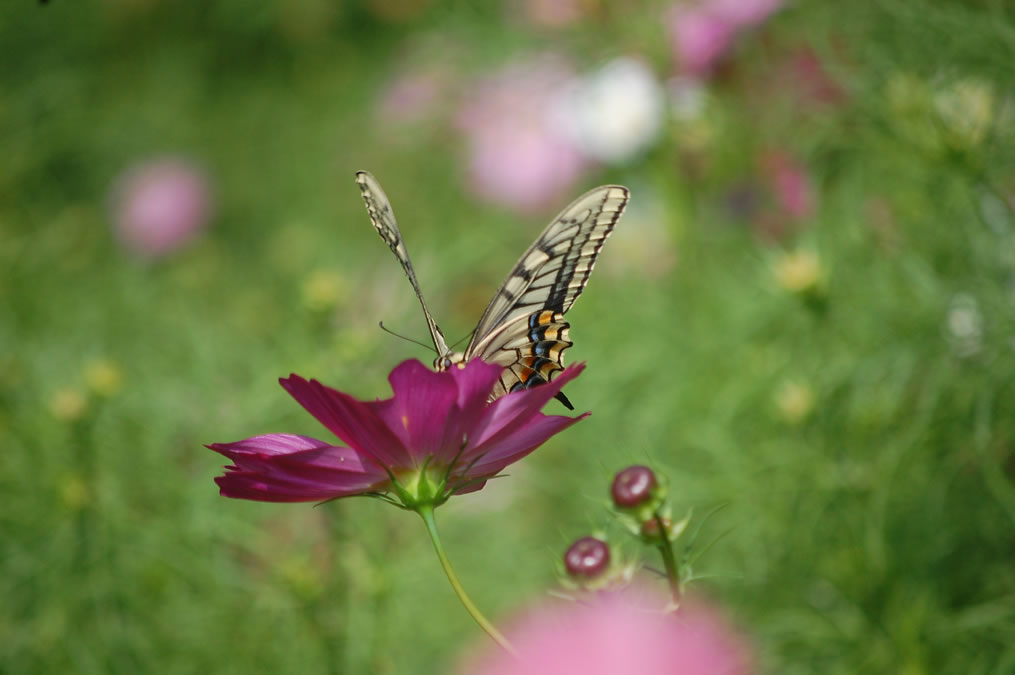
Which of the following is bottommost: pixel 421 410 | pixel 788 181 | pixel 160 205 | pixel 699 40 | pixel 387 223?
pixel 421 410

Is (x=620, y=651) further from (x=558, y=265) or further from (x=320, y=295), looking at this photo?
(x=320, y=295)

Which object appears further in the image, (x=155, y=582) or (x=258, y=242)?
(x=258, y=242)

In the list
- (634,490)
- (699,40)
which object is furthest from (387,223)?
(699,40)

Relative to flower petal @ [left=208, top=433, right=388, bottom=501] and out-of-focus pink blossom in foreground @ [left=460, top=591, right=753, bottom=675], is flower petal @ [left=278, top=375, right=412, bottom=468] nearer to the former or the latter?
flower petal @ [left=208, top=433, right=388, bottom=501]

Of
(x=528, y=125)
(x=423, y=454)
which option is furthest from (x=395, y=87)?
(x=423, y=454)

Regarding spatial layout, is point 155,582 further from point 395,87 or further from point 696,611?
point 395,87

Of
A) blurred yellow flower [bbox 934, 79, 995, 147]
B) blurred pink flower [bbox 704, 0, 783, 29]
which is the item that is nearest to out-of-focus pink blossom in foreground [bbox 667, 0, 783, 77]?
blurred pink flower [bbox 704, 0, 783, 29]
